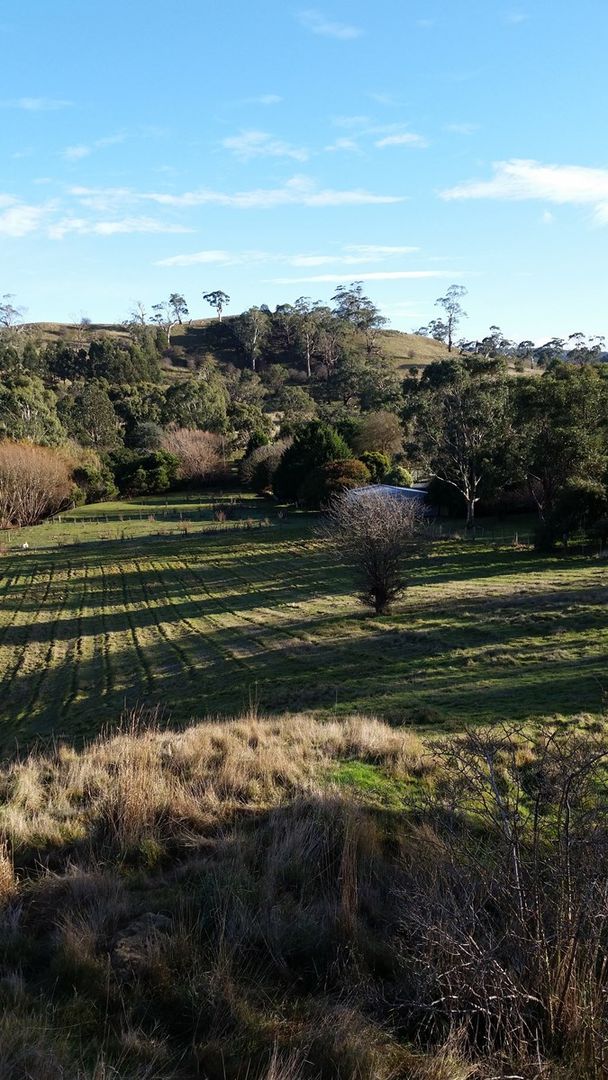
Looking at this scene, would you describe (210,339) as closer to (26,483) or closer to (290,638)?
(26,483)

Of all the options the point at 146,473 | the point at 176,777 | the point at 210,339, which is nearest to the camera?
the point at 176,777

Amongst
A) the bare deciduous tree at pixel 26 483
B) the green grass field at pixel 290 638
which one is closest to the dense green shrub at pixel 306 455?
the green grass field at pixel 290 638

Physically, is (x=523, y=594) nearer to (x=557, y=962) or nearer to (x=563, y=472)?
(x=563, y=472)

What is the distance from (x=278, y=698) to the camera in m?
13.3

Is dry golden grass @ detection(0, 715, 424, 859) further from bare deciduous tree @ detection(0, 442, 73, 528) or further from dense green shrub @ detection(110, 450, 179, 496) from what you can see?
dense green shrub @ detection(110, 450, 179, 496)

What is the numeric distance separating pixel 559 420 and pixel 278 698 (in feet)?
84.0

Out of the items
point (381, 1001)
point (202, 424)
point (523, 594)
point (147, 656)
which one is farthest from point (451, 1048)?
Answer: point (202, 424)

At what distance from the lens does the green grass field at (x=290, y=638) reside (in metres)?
12.5

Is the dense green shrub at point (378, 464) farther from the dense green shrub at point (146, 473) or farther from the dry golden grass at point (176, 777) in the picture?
the dry golden grass at point (176, 777)

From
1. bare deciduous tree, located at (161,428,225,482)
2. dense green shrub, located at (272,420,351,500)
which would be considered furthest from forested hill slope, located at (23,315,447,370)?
dense green shrub, located at (272,420,351,500)

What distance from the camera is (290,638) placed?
64.5ft

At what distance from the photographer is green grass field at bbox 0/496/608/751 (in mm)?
12539

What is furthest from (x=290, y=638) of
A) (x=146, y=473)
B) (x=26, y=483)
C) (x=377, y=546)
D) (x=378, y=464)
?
(x=146, y=473)

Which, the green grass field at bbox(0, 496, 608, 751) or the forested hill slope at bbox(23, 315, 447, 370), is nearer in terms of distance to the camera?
the green grass field at bbox(0, 496, 608, 751)
